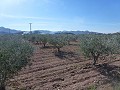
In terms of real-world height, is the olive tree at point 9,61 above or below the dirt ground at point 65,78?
above

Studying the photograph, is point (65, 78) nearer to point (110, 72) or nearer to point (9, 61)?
point (110, 72)

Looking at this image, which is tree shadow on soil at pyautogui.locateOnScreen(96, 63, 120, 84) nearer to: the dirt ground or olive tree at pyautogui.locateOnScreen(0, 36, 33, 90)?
the dirt ground

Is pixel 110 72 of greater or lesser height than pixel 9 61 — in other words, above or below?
below

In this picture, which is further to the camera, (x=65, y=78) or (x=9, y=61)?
(x=65, y=78)

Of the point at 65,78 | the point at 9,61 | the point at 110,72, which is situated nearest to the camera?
the point at 9,61

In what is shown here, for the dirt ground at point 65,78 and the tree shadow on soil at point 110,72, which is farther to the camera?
the tree shadow on soil at point 110,72

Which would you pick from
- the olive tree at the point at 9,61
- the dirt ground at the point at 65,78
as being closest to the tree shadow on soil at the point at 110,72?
the dirt ground at the point at 65,78

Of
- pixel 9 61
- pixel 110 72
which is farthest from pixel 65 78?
pixel 9 61

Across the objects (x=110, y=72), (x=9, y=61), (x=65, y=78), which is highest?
(x=9, y=61)

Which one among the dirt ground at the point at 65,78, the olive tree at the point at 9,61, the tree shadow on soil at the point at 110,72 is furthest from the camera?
the tree shadow on soil at the point at 110,72

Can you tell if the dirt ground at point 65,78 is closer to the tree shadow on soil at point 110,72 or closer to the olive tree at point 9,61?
the tree shadow on soil at point 110,72

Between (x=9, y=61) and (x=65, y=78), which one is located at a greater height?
(x=9, y=61)

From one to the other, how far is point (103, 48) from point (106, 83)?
21.3 feet

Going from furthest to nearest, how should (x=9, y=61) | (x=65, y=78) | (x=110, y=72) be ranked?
(x=110, y=72), (x=65, y=78), (x=9, y=61)
